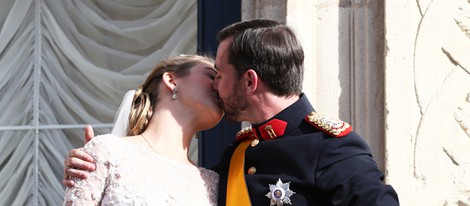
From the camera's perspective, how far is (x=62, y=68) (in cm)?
513

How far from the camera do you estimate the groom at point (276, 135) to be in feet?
10.5

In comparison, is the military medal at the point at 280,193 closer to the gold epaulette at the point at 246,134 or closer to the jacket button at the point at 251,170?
the jacket button at the point at 251,170

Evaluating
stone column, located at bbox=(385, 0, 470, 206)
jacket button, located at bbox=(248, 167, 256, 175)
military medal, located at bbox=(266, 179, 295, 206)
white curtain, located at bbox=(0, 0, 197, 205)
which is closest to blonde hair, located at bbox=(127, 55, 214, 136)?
jacket button, located at bbox=(248, 167, 256, 175)

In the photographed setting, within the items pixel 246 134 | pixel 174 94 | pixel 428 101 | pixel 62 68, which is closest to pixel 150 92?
pixel 174 94

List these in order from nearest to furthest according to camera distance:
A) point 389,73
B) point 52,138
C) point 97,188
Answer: point 97,188 → point 389,73 → point 52,138

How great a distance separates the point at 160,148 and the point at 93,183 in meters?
0.30

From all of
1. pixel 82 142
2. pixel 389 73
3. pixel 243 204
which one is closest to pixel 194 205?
pixel 243 204

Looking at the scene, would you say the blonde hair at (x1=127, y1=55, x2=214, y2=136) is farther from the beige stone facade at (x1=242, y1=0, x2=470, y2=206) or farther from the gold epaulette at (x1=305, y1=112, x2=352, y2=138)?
the beige stone facade at (x1=242, y1=0, x2=470, y2=206)

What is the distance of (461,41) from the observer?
4.39 m

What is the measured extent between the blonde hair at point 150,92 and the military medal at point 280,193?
50 centimetres

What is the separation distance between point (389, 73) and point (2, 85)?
1768 mm

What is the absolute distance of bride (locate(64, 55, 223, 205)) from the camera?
3.23 m

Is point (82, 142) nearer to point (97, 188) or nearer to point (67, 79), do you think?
point (67, 79)

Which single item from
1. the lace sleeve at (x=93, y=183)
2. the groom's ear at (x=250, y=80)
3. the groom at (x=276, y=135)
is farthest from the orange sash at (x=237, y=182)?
the lace sleeve at (x=93, y=183)
